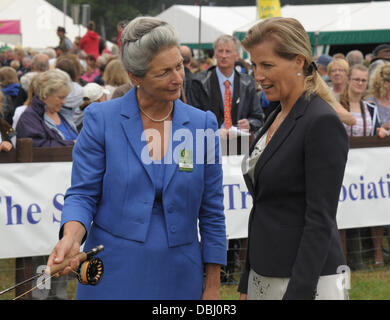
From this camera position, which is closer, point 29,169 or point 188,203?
point 188,203

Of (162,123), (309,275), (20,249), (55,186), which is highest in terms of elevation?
(162,123)

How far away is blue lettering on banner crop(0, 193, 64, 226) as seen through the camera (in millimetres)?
6125

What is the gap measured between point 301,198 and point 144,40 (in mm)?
1015

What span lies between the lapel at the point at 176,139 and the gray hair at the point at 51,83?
12.0 ft

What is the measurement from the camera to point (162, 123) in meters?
3.22

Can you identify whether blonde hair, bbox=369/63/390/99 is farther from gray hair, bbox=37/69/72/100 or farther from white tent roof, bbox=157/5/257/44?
white tent roof, bbox=157/5/257/44

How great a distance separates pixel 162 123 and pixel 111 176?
0.37 m

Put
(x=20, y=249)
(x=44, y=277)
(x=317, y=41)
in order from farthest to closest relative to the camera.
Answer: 1. (x=317, y=41)
2. (x=20, y=249)
3. (x=44, y=277)

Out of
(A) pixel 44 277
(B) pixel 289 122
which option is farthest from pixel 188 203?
(A) pixel 44 277

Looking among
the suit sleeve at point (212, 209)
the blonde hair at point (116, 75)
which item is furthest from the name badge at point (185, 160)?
the blonde hair at point (116, 75)

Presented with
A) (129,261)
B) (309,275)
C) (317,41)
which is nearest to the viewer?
(309,275)

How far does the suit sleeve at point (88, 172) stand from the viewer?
306 centimetres

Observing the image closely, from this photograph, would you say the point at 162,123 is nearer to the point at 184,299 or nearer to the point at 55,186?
the point at 184,299

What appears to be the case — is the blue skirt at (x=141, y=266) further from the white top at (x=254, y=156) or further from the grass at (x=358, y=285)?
the grass at (x=358, y=285)
